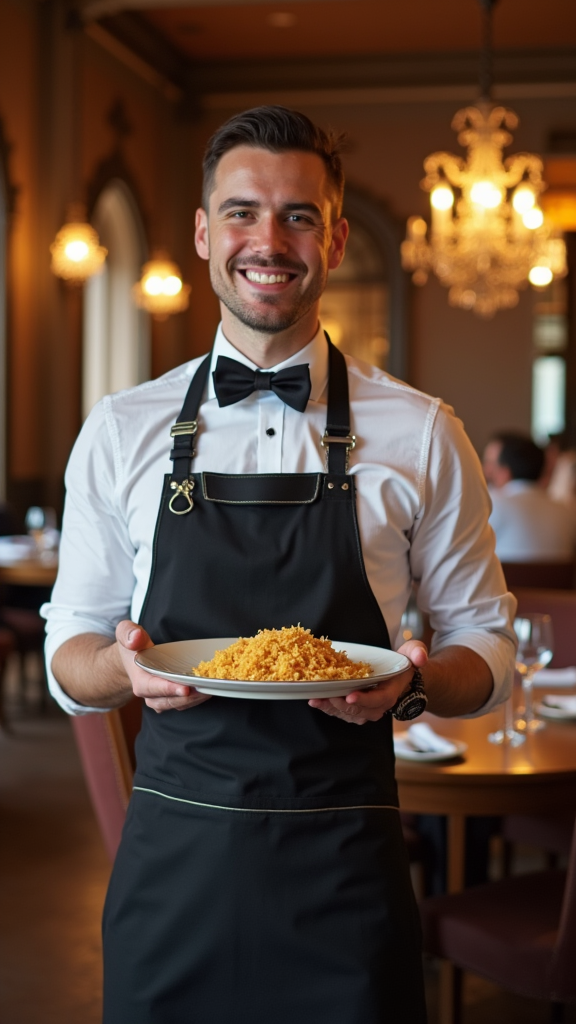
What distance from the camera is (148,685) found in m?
1.36

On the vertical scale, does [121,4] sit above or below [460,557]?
above

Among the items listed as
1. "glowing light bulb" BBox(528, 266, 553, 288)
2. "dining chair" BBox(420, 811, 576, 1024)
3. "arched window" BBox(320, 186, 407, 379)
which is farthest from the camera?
"arched window" BBox(320, 186, 407, 379)

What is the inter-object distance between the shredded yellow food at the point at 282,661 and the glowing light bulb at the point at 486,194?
602cm

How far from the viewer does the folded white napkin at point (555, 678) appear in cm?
323

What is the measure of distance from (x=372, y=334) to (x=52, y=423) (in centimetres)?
346

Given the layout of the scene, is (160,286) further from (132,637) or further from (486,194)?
(132,637)

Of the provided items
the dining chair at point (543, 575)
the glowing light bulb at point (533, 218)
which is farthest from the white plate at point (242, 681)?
the glowing light bulb at point (533, 218)

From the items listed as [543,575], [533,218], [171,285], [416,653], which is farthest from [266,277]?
[171,285]

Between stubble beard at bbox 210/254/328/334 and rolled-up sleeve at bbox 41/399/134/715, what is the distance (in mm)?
252

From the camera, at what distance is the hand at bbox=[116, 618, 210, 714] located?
133 cm

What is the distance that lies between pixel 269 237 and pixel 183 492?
374 mm

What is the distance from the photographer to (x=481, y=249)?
7.19 metres

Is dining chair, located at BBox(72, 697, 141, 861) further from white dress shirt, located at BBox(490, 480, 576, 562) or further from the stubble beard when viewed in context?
white dress shirt, located at BBox(490, 480, 576, 562)

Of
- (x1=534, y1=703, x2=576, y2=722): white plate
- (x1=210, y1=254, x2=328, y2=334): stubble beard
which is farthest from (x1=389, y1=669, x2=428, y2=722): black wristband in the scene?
(x1=534, y1=703, x2=576, y2=722): white plate
